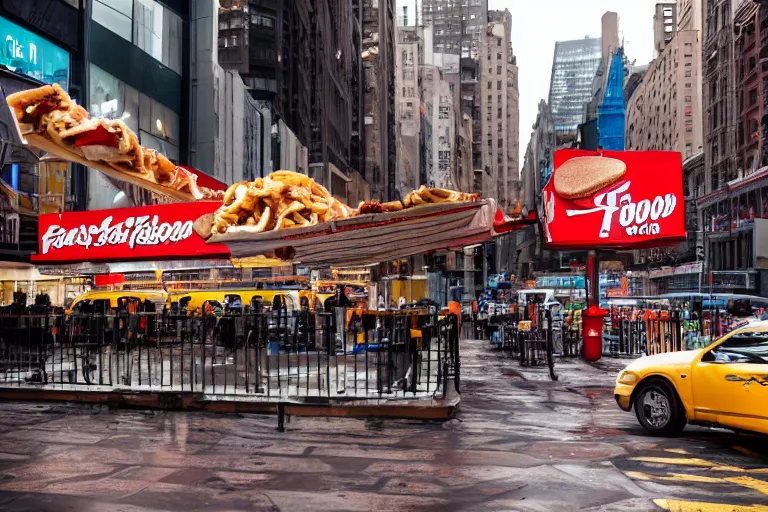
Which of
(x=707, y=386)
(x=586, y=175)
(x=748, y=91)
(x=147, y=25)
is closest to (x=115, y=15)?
(x=147, y=25)

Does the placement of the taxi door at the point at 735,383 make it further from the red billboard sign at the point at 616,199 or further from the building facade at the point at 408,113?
the building facade at the point at 408,113

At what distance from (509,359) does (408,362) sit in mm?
10514

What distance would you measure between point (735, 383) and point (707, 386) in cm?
42

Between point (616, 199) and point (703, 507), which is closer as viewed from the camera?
point (703, 507)

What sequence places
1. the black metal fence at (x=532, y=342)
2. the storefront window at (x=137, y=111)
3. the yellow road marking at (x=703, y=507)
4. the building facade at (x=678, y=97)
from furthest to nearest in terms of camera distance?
the building facade at (x=678, y=97), the storefront window at (x=137, y=111), the black metal fence at (x=532, y=342), the yellow road marking at (x=703, y=507)

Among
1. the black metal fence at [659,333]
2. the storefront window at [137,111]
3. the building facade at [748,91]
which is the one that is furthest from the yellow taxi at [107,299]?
the building facade at [748,91]

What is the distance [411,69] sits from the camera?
461 feet

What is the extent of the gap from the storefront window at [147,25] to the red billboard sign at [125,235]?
10.0 meters

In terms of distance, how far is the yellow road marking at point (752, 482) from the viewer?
743 cm

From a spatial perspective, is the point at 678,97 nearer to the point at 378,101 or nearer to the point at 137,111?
the point at 378,101

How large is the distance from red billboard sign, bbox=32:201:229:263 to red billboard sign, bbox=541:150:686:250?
8.58 m

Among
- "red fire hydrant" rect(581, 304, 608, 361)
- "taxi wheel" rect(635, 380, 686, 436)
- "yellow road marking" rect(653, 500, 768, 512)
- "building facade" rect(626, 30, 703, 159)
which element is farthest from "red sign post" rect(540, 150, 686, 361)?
"building facade" rect(626, 30, 703, 159)

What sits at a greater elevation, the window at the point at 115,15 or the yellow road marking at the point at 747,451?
the window at the point at 115,15

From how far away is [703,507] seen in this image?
6.71m
